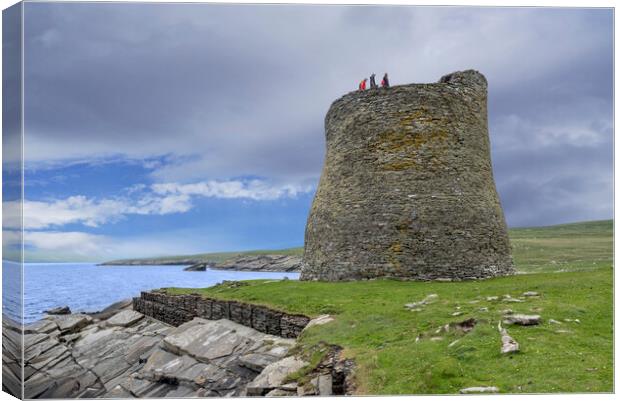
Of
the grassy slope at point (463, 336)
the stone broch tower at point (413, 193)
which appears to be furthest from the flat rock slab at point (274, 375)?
the stone broch tower at point (413, 193)

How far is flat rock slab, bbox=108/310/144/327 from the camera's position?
24.4 m

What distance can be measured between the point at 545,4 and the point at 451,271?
37.0 feet

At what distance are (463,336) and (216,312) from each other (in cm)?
1114

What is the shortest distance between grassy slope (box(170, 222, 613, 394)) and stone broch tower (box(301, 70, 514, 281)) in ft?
6.44

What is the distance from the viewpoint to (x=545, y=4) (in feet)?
42.3

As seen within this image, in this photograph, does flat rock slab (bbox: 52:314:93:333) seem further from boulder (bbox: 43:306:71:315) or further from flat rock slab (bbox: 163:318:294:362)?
flat rock slab (bbox: 163:318:294:362)

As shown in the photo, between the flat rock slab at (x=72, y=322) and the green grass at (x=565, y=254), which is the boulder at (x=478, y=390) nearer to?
the green grass at (x=565, y=254)

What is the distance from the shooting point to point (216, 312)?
19.0 meters

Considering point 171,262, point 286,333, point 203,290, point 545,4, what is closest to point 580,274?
point 545,4

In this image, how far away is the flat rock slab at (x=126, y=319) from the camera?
24438mm

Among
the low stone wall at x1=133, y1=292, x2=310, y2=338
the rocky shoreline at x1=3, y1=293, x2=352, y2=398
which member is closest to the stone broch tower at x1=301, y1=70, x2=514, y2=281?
the low stone wall at x1=133, y1=292, x2=310, y2=338

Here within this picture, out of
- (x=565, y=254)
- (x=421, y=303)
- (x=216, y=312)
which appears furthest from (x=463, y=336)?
(x=565, y=254)

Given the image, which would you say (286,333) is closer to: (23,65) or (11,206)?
(11,206)

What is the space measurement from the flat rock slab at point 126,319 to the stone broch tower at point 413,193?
384 inches
